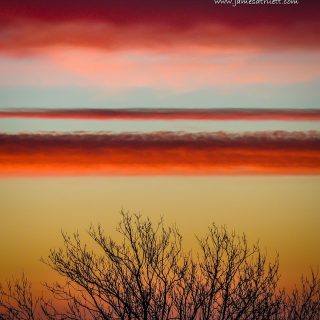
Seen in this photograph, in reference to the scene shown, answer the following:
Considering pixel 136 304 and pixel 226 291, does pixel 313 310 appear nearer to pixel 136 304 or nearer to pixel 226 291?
pixel 226 291

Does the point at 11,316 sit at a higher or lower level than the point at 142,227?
lower

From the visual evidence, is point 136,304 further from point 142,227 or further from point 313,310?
point 313,310

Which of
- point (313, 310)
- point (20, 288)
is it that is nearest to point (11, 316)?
point (20, 288)

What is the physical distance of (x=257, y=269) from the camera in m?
17.8

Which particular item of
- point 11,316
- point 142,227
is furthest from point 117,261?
point 11,316

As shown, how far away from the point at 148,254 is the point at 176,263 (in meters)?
0.45

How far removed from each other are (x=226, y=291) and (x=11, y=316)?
10.1ft

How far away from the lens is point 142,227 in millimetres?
17719

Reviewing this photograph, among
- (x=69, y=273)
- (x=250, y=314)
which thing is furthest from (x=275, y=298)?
(x=69, y=273)

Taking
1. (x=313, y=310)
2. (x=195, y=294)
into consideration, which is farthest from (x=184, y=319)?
(x=313, y=310)

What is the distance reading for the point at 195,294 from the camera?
17672 mm

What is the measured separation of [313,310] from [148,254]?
251cm

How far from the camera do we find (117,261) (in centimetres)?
1747

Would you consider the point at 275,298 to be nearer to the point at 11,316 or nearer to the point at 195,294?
the point at 195,294
